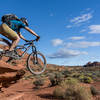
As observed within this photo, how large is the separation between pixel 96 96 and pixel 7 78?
9.09 meters

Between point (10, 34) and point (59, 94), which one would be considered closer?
point (10, 34)

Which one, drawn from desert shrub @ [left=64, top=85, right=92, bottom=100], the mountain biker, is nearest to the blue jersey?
the mountain biker

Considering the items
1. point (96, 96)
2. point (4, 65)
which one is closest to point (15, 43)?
point (4, 65)

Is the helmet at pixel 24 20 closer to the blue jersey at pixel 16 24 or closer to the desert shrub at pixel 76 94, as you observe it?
the blue jersey at pixel 16 24

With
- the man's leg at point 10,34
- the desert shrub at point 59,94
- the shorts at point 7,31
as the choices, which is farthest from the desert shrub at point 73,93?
the shorts at point 7,31

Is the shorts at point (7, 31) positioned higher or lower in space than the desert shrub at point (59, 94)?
higher

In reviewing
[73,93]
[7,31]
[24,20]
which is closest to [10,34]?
[7,31]

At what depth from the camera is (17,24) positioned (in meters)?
7.01

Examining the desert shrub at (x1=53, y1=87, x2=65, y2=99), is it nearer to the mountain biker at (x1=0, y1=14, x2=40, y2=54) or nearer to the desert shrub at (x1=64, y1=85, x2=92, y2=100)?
the desert shrub at (x1=64, y1=85, x2=92, y2=100)

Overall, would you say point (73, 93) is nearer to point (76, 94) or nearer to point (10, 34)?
point (76, 94)

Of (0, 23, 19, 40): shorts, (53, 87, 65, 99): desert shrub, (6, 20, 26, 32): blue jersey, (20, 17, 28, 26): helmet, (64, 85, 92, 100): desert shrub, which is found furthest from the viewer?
(53, 87, 65, 99): desert shrub

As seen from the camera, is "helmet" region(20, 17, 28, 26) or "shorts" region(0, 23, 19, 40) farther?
"helmet" region(20, 17, 28, 26)

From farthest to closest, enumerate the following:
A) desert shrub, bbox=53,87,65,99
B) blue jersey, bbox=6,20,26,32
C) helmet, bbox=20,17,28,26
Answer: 1. desert shrub, bbox=53,87,65,99
2. helmet, bbox=20,17,28,26
3. blue jersey, bbox=6,20,26,32

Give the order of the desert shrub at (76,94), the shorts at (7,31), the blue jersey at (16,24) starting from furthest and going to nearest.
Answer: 1. the desert shrub at (76,94)
2. the blue jersey at (16,24)
3. the shorts at (7,31)
